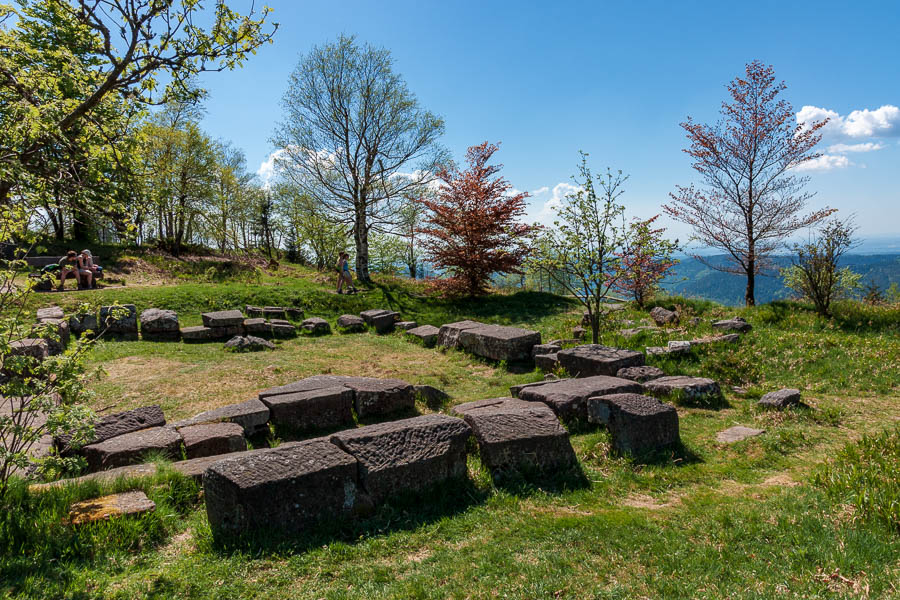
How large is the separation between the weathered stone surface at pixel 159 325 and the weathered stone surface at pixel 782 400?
46.5ft

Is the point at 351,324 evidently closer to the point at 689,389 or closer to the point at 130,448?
the point at 130,448

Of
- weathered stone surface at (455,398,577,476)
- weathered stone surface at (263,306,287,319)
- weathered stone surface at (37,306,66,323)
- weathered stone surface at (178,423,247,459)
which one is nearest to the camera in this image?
weathered stone surface at (455,398,577,476)

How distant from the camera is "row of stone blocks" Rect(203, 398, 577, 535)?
4.00m

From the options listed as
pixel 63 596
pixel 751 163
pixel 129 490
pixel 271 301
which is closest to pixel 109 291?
pixel 271 301

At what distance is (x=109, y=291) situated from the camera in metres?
16.0

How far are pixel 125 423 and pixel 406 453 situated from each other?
4.31 metres

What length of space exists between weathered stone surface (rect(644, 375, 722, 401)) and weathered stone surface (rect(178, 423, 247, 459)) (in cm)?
662

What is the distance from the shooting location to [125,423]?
252 inches

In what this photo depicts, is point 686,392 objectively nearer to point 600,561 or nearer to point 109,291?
point 600,561

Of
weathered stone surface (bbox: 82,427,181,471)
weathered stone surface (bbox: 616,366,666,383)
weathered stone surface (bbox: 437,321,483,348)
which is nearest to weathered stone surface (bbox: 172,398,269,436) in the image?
weathered stone surface (bbox: 82,427,181,471)

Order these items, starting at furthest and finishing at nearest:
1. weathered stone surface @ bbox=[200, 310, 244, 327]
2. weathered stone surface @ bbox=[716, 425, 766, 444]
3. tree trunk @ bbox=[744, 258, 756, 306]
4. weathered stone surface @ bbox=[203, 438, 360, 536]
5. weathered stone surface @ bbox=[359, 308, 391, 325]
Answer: tree trunk @ bbox=[744, 258, 756, 306] → weathered stone surface @ bbox=[359, 308, 391, 325] → weathered stone surface @ bbox=[200, 310, 244, 327] → weathered stone surface @ bbox=[716, 425, 766, 444] → weathered stone surface @ bbox=[203, 438, 360, 536]

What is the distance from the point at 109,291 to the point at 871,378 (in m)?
20.9

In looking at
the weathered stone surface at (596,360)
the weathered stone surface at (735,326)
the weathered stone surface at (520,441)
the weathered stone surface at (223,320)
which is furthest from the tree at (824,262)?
the weathered stone surface at (223,320)

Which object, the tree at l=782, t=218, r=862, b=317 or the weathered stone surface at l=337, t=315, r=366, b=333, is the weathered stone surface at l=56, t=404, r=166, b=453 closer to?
the weathered stone surface at l=337, t=315, r=366, b=333
